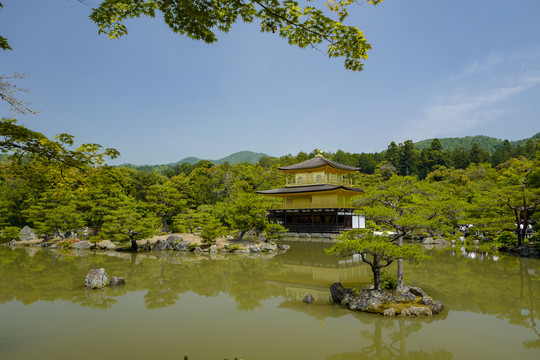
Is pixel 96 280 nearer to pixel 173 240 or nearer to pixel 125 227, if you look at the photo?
pixel 125 227

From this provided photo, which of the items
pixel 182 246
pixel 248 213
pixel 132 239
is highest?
pixel 248 213

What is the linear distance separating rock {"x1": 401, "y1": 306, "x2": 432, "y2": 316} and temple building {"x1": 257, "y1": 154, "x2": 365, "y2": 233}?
1739 cm

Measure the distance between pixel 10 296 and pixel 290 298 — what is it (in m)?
8.06

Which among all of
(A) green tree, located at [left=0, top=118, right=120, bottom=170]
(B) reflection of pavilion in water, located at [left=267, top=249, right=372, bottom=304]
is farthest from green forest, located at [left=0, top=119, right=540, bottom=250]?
(B) reflection of pavilion in water, located at [left=267, top=249, right=372, bottom=304]

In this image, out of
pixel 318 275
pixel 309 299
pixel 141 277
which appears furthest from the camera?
pixel 318 275

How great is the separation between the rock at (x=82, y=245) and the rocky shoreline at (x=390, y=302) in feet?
60.4

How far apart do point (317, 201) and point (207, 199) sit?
10.7 metres

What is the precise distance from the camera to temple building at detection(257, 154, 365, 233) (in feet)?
85.5

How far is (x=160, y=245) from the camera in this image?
19719 mm

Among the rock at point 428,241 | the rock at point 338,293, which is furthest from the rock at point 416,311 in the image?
the rock at point 428,241

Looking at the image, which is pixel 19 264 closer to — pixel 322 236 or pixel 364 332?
pixel 364 332

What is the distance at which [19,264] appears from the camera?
1448cm

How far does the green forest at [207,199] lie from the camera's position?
4.77 m

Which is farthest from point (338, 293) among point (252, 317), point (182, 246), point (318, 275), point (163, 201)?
point (163, 201)
